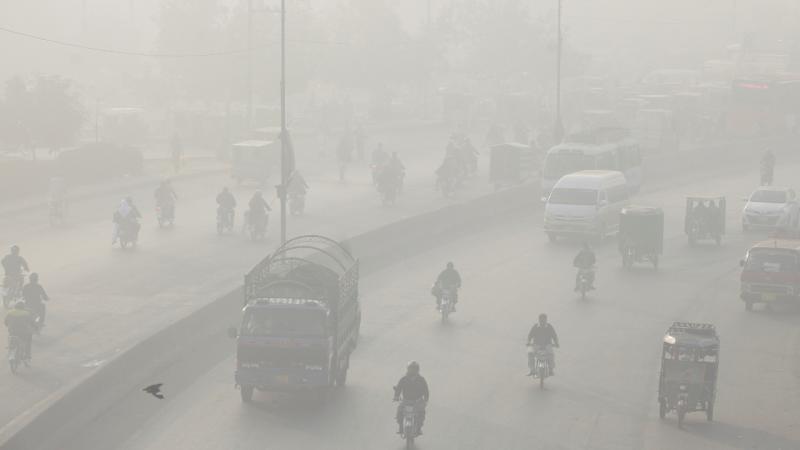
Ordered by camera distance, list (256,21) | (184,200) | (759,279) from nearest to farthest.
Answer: (759,279) < (184,200) < (256,21)

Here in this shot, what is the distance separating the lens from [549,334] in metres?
26.6

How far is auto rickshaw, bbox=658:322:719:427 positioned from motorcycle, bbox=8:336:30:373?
11.9 meters

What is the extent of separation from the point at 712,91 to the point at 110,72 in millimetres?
53734

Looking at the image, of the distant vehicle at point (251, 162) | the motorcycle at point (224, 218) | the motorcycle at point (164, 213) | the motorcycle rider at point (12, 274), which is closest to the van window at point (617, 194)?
the motorcycle at point (224, 218)

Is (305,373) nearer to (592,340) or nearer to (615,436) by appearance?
(615,436)

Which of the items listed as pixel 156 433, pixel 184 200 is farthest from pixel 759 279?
pixel 184 200

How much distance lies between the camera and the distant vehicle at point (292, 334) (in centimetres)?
2433

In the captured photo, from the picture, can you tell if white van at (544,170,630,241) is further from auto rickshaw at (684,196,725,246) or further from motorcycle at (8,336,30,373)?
motorcycle at (8,336,30,373)

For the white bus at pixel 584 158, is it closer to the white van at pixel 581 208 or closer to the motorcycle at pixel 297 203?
the white van at pixel 581 208

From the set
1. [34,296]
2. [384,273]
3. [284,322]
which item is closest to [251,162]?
[384,273]

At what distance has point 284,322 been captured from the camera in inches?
975

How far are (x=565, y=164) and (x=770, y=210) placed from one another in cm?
813

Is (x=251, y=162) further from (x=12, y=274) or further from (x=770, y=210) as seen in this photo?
(x=12, y=274)

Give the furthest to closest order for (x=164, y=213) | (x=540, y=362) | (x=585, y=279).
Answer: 1. (x=164, y=213)
2. (x=585, y=279)
3. (x=540, y=362)
